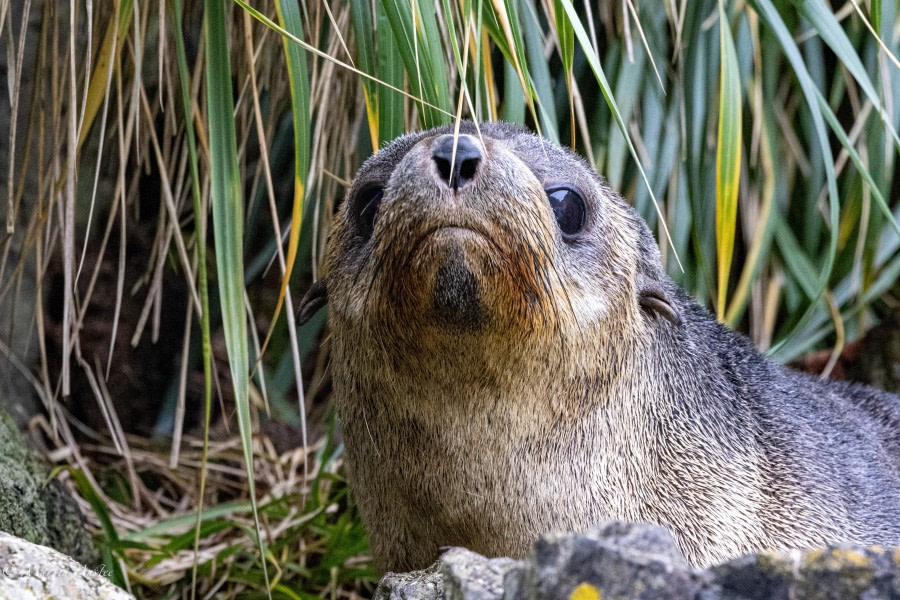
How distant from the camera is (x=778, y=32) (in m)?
3.42

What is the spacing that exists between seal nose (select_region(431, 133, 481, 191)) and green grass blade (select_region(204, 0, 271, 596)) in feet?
2.02

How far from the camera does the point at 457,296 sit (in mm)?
2389

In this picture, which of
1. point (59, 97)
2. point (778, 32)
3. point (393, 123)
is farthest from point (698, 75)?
point (59, 97)

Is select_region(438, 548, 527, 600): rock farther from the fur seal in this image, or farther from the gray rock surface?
the fur seal

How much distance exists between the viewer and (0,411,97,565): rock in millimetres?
3074

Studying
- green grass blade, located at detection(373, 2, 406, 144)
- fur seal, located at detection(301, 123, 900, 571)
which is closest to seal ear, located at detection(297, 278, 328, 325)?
fur seal, located at detection(301, 123, 900, 571)

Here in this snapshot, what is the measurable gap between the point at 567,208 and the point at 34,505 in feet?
6.05

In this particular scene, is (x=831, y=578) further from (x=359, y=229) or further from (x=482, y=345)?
(x=359, y=229)

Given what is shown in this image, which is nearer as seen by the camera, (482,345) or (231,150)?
(482,345)

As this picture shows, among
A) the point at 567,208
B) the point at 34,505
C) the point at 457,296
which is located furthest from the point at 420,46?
the point at 34,505

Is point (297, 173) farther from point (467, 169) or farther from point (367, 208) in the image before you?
point (467, 169)

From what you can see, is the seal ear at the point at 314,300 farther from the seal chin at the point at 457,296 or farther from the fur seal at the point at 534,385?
the seal chin at the point at 457,296

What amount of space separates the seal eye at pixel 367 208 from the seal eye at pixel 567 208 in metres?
0.45

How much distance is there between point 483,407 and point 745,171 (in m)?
2.62
